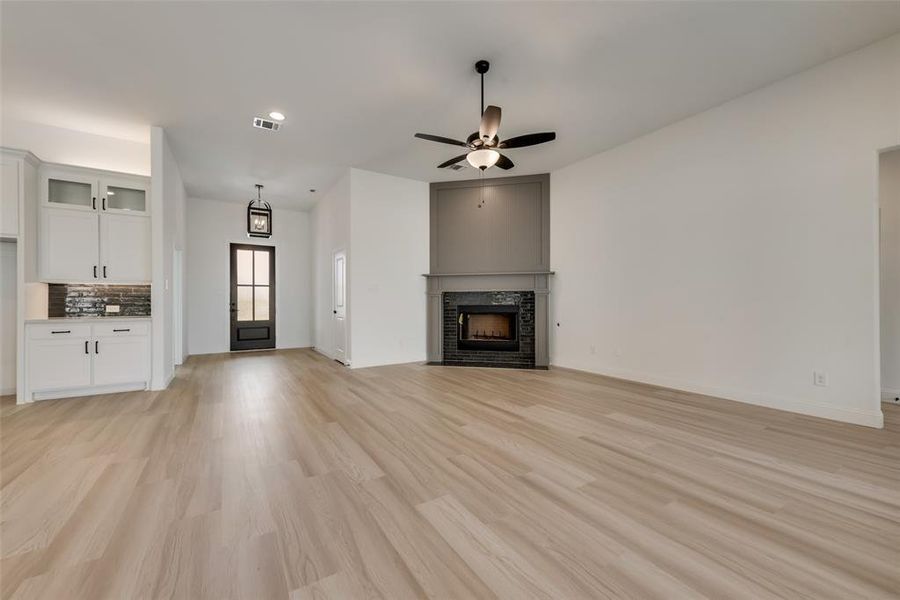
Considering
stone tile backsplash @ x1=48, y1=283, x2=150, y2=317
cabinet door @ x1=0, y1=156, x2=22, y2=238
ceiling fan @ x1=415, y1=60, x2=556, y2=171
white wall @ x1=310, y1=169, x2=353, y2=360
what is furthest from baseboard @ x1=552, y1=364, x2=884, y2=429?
cabinet door @ x1=0, y1=156, x2=22, y2=238

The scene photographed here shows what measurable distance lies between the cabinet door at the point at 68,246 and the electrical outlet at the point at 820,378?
7919 millimetres

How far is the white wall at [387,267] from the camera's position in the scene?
234 inches

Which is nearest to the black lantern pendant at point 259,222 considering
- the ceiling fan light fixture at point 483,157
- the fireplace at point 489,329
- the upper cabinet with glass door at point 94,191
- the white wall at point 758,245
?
the upper cabinet with glass door at point 94,191

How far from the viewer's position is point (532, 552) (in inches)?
61.9

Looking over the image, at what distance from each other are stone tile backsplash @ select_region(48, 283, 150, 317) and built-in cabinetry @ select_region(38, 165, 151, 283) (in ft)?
1.49

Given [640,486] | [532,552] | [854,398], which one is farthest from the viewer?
[854,398]

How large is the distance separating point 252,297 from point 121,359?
3.87 m

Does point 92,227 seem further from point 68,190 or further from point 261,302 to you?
point 261,302

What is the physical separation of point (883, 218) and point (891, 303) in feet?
3.16

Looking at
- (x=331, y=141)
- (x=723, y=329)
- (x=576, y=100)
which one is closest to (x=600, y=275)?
(x=723, y=329)

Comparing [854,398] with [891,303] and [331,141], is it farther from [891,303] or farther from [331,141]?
[331,141]

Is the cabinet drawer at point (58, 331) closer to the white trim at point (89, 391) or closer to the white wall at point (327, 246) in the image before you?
the white trim at point (89, 391)

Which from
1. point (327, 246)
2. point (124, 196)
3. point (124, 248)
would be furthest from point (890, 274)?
point (124, 196)

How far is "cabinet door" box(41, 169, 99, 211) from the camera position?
13.5 ft
